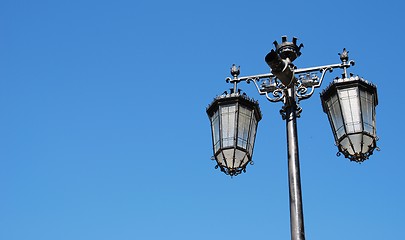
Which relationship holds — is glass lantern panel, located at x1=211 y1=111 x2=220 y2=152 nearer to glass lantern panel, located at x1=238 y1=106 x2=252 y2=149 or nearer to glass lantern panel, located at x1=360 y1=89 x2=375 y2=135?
glass lantern panel, located at x1=238 y1=106 x2=252 y2=149

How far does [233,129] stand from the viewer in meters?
7.32

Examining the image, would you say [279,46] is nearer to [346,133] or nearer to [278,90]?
[278,90]

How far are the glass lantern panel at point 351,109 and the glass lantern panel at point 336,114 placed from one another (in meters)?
0.06

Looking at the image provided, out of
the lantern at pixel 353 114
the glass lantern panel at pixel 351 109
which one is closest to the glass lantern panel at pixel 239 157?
the lantern at pixel 353 114

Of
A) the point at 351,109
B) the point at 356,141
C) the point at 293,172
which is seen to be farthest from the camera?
the point at 351,109

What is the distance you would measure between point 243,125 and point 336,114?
1061 mm

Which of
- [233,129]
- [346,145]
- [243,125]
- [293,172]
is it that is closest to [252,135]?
[243,125]

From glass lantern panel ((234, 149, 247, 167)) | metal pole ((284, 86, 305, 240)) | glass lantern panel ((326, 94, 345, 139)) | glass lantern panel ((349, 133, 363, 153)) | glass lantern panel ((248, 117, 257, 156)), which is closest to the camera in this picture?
metal pole ((284, 86, 305, 240))

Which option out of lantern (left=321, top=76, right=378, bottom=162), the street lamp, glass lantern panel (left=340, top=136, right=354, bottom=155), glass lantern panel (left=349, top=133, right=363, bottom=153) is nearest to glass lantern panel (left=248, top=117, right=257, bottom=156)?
the street lamp

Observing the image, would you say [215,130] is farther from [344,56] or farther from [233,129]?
[344,56]

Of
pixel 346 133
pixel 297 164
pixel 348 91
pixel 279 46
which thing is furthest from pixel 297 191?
pixel 279 46

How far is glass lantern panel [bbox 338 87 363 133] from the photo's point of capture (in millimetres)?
7000

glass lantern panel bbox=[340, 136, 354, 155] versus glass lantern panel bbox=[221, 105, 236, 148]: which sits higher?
glass lantern panel bbox=[221, 105, 236, 148]

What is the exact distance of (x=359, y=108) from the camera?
710 cm
